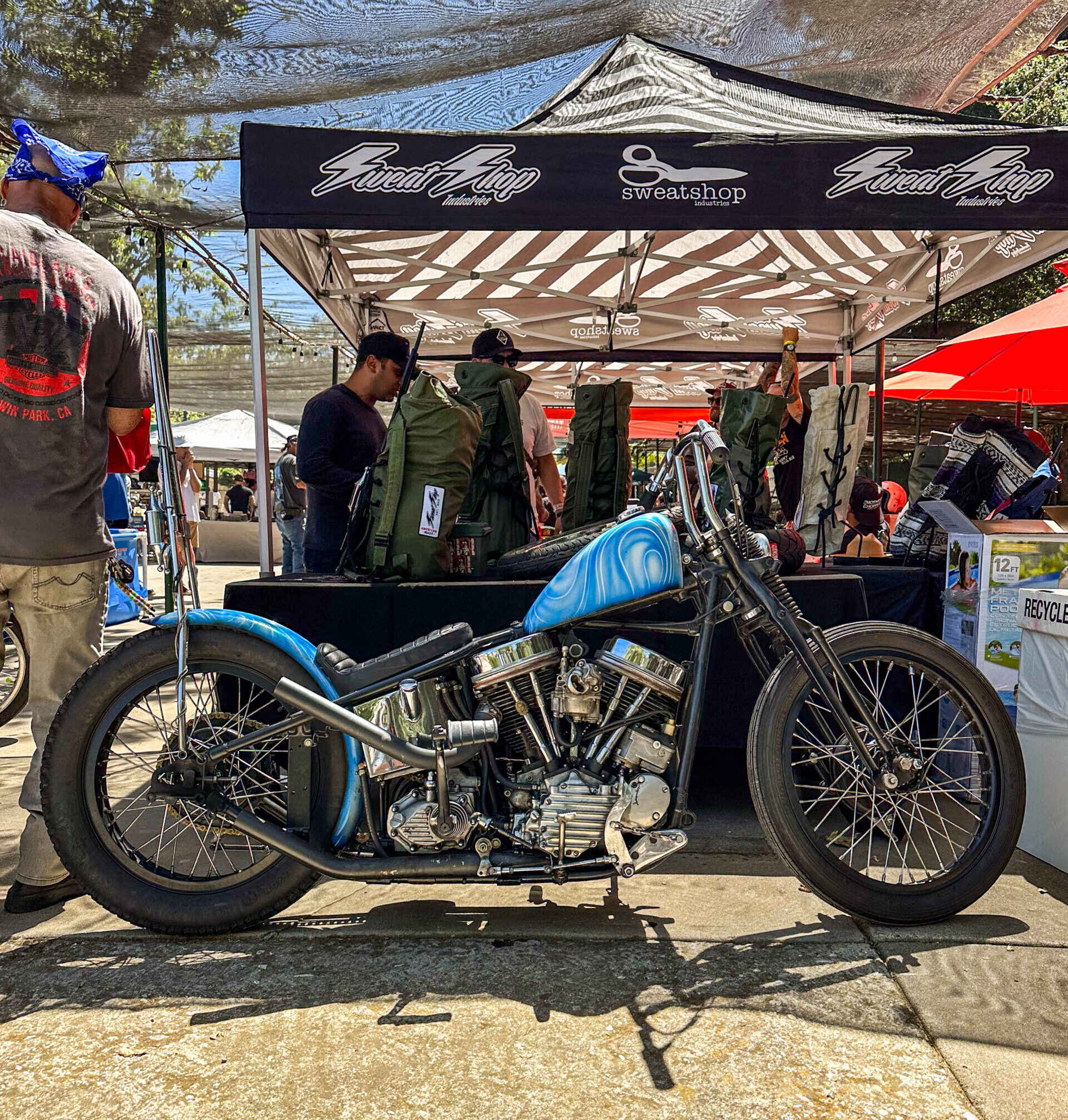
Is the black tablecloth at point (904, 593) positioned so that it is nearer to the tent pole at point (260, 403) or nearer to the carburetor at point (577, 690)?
the carburetor at point (577, 690)

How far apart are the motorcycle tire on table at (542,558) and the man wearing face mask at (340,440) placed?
799 millimetres

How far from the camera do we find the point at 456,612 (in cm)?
351

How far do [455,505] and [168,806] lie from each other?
4.77 feet

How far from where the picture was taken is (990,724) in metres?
2.75

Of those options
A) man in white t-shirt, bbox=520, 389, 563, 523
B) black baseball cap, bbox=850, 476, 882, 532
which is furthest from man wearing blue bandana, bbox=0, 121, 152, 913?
black baseball cap, bbox=850, 476, 882, 532

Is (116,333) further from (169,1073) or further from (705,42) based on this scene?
(705,42)

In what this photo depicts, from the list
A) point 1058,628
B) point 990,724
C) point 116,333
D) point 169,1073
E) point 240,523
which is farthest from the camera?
point 240,523

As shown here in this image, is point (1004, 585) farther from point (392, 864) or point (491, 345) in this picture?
point (392, 864)

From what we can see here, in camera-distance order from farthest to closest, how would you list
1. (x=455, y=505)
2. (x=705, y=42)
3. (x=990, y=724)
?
1. (x=705, y=42)
2. (x=455, y=505)
3. (x=990, y=724)

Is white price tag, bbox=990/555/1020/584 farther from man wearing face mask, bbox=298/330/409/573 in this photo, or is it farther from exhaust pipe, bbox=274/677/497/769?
man wearing face mask, bbox=298/330/409/573

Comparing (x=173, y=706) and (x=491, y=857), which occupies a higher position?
(x=173, y=706)

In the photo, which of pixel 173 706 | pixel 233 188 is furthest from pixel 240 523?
pixel 173 706

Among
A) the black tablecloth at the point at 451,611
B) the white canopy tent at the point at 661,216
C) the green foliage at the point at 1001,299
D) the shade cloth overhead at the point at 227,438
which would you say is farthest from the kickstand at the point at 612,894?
the shade cloth overhead at the point at 227,438

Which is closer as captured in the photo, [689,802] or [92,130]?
[689,802]
